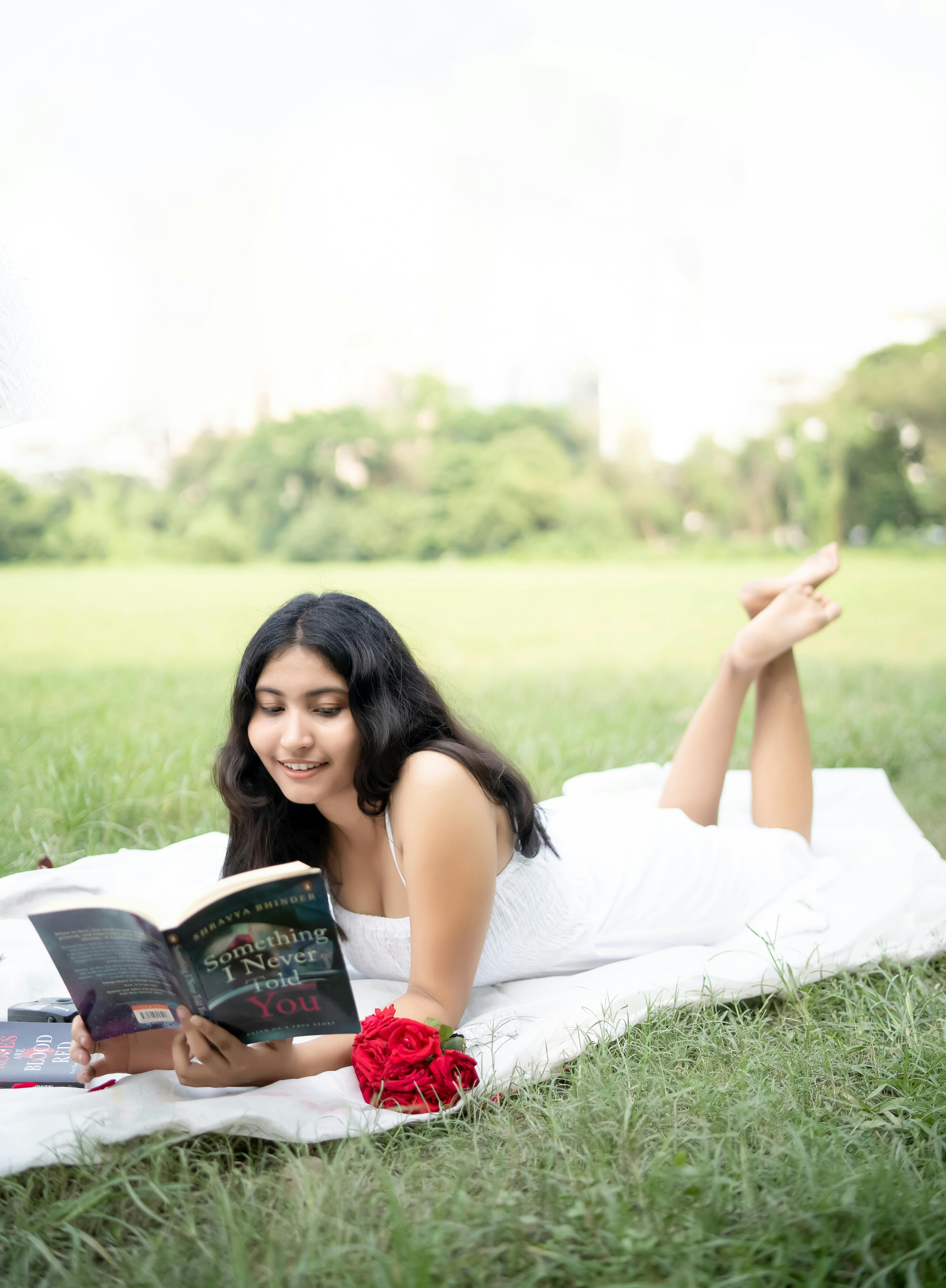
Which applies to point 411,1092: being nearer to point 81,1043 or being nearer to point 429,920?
point 429,920

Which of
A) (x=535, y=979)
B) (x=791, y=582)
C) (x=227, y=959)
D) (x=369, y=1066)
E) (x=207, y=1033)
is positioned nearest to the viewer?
(x=227, y=959)

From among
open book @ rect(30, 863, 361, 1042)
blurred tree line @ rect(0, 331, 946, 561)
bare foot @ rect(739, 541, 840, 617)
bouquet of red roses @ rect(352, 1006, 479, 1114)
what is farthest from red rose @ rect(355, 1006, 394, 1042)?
blurred tree line @ rect(0, 331, 946, 561)

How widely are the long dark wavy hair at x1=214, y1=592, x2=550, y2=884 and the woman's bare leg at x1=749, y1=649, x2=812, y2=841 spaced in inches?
40.2

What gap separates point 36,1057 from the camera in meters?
1.91

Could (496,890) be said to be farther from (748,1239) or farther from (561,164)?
(561,164)

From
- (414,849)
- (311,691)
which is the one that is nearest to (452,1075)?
(414,849)

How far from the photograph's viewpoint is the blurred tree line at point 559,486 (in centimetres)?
1596

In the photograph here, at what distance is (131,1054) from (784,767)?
196 cm

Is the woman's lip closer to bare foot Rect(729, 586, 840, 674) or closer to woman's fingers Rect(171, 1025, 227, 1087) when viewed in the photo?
woman's fingers Rect(171, 1025, 227, 1087)

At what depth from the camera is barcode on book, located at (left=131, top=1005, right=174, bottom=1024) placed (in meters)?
1.64

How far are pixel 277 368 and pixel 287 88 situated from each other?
199 inches

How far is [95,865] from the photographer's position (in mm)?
2918

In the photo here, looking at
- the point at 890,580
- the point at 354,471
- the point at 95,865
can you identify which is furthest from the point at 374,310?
the point at 95,865

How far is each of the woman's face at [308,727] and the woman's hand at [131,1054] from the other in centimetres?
48
